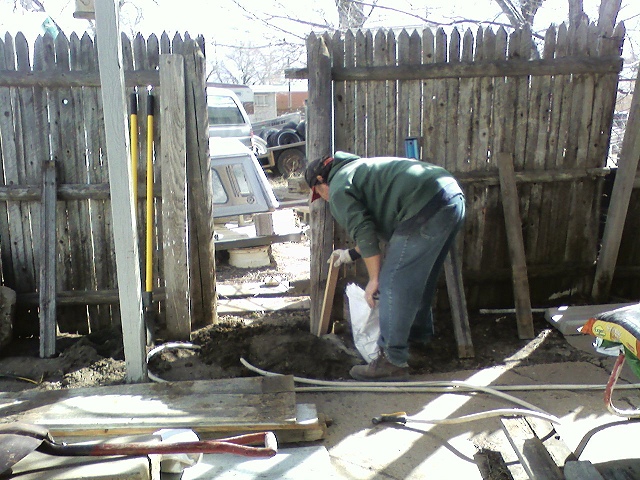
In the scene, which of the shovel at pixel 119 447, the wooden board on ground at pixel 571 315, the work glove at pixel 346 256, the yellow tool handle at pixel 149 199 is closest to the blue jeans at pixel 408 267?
the work glove at pixel 346 256

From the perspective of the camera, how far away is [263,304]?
5332 millimetres

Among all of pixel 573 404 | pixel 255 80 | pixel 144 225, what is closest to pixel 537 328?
pixel 573 404

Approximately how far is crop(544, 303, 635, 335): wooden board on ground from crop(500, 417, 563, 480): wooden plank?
1714 millimetres

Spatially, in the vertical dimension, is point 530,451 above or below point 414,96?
below

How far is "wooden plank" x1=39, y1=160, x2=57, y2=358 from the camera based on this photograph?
4297mm

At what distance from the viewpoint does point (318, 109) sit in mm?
4258

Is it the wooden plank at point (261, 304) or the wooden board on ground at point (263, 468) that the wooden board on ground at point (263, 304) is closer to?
the wooden plank at point (261, 304)

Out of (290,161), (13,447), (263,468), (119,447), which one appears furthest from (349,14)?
(13,447)

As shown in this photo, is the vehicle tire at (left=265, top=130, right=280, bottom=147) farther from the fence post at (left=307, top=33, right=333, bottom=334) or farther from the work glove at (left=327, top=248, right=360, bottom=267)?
the work glove at (left=327, top=248, right=360, bottom=267)

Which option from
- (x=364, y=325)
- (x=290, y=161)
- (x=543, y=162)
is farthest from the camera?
(x=290, y=161)

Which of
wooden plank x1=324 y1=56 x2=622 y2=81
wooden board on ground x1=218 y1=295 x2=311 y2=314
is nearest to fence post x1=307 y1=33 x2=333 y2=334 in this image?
wooden plank x1=324 y1=56 x2=622 y2=81

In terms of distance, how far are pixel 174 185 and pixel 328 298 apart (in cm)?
143

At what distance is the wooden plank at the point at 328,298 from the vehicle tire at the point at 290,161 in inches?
435

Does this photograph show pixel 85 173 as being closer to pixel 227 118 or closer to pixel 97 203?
pixel 97 203
